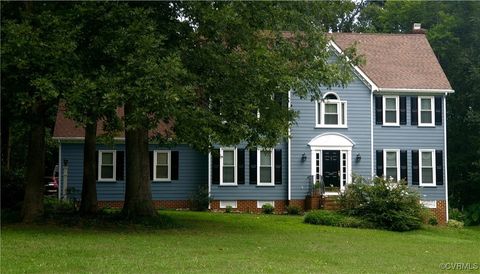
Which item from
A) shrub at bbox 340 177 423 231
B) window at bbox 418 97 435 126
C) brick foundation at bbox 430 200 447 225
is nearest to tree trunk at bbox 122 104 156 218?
shrub at bbox 340 177 423 231

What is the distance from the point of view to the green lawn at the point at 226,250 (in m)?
13.4

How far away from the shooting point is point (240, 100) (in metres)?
20.2

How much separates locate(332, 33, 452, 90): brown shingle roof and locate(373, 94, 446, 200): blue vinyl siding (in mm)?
1255

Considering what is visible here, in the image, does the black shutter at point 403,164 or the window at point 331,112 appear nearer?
the window at point 331,112

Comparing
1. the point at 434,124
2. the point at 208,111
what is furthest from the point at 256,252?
the point at 434,124

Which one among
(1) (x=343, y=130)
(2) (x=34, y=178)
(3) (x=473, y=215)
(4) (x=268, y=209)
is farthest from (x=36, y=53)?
(3) (x=473, y=215)

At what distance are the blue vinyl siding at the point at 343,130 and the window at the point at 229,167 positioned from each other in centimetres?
275

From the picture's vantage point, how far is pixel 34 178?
22328 mm

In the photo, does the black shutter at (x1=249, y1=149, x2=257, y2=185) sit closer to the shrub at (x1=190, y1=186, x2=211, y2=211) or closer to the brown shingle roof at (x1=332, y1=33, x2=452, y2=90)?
the shrub at (x1=190, y1=186, x2=211, y2=211)

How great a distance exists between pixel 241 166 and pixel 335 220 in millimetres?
8049

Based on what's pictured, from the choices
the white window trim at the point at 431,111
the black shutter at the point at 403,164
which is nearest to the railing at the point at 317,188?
the black shutter at the point at 403,164

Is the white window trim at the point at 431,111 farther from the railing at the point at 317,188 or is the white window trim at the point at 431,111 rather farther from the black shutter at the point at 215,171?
the black shutter at the point at 215,171

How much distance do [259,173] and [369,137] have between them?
557 cm

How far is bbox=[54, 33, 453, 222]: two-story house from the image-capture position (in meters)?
33.3
